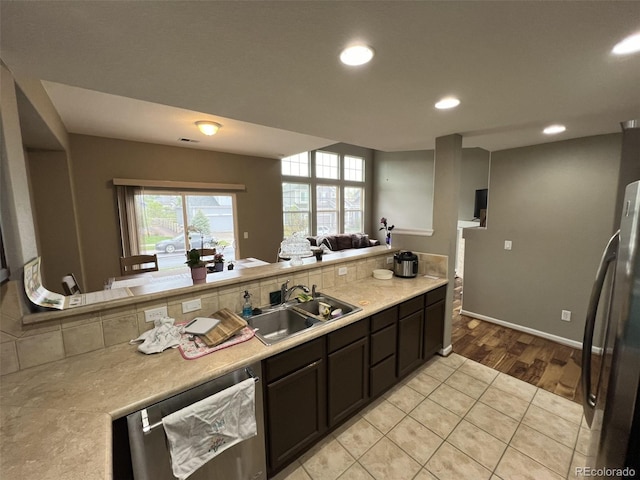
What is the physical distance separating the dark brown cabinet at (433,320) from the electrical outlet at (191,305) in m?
2.00

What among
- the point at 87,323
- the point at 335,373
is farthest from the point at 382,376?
the point at 87,323

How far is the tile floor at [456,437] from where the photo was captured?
1.62m

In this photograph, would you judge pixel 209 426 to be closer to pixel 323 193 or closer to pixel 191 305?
pixel 191 305

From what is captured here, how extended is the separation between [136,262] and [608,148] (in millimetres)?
5433

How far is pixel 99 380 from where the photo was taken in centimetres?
117

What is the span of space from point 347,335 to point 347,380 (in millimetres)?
358

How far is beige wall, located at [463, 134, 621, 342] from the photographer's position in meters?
2.74

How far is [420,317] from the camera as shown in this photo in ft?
8.05

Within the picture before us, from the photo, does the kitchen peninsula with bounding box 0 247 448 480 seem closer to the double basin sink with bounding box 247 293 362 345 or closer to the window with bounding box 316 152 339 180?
the double basin sink with bounding box 247 293 362 345

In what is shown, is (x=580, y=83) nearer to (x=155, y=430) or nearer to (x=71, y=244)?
(x=155, y=430)

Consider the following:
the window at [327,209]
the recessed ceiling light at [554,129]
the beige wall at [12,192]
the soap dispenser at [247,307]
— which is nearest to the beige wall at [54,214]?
the beige wall at [12,192]

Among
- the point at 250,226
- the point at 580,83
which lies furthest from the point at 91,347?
the point at 250,226

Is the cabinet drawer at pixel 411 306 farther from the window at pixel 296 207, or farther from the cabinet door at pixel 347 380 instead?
the window at pixel 296 207

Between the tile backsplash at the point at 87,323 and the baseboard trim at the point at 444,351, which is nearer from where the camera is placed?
the tile backsplash at the point at 87,323
